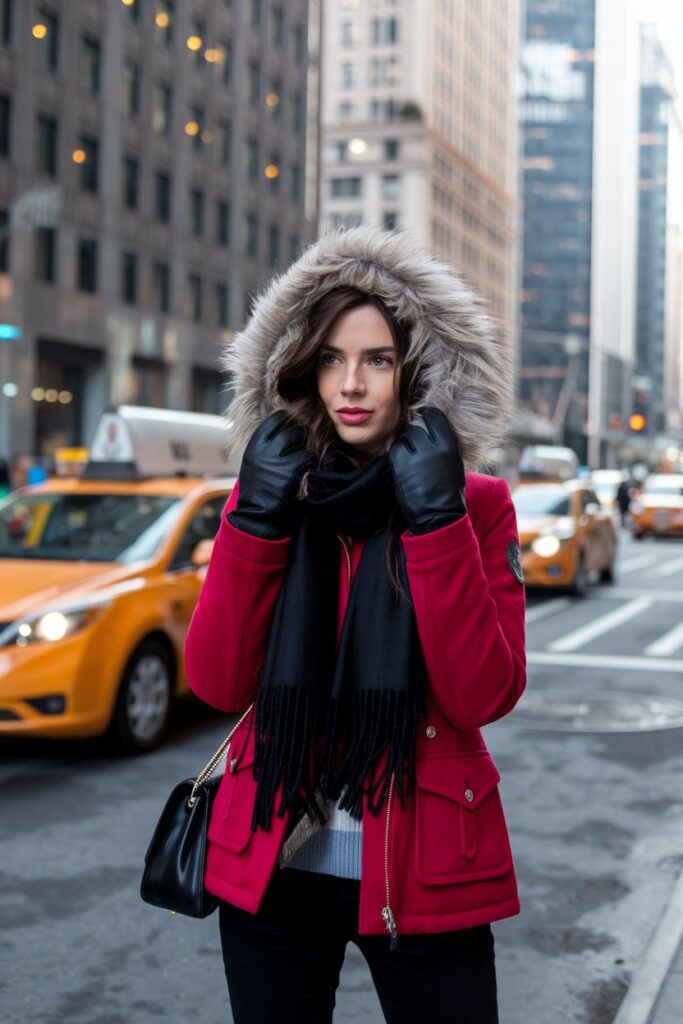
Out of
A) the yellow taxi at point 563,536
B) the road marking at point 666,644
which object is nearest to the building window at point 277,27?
the yellow taxi at point 563,536

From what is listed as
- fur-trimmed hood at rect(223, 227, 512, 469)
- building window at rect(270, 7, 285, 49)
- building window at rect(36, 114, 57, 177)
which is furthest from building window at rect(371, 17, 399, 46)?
fur-trimmed hood at rect(223, 227, 512, 469)

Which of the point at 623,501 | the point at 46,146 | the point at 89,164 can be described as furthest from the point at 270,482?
the point at 623,501

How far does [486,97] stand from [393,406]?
114 meters

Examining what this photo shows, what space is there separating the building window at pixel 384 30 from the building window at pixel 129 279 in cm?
6299

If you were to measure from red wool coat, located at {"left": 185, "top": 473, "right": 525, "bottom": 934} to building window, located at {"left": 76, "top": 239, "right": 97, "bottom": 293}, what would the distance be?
3564 centimetres

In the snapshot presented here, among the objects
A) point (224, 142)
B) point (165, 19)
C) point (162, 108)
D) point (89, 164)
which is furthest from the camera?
point (224, 142)

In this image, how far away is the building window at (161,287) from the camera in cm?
4106

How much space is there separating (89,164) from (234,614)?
1467 inches

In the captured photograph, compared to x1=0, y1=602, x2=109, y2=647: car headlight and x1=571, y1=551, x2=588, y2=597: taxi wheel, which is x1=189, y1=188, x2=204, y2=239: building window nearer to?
x1=571, y1=551, x2=588, y2=597: taxi wheel

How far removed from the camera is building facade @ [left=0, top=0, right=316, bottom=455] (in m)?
33.5

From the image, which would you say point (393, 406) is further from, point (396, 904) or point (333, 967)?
point (333, 967)

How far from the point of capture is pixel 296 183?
5338 cm

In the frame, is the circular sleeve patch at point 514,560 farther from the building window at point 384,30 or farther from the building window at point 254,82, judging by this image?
the building window at point 384,30

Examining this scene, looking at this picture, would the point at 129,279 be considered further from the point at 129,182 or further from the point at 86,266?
the point at 129,182
